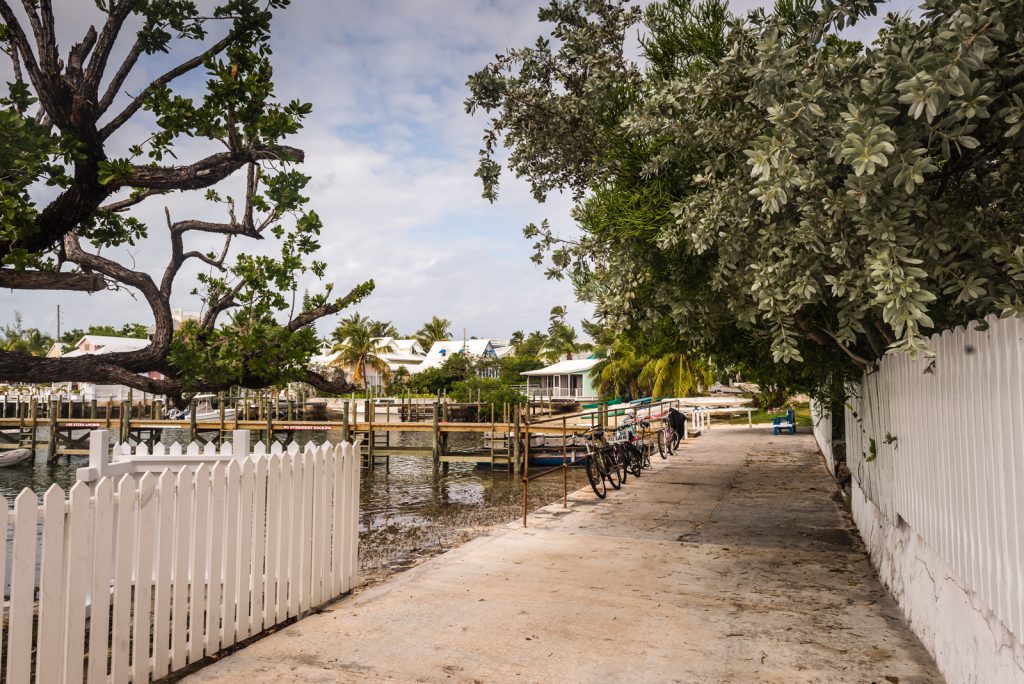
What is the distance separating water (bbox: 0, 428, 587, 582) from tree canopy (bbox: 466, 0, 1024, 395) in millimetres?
5163

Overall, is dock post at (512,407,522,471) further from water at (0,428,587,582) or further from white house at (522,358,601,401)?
white house at (522,358,601,401)

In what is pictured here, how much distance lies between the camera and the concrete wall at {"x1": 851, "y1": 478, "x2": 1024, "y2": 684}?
11.3 feet

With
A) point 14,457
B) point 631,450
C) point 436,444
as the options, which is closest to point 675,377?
point 436,444

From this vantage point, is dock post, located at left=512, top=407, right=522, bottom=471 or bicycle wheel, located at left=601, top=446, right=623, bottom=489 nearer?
bicycle wheel, located at left=601, top=446, right=623, bottom=489

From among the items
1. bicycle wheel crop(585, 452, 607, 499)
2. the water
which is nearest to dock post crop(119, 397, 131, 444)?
the water

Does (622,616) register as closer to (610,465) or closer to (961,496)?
(961,496)

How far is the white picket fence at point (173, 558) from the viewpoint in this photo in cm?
372

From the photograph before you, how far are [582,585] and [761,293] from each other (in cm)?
378

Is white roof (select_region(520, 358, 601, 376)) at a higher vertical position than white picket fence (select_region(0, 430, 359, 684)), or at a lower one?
higher

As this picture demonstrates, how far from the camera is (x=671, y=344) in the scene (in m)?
8.69

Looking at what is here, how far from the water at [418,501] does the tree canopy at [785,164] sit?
5.16 metres

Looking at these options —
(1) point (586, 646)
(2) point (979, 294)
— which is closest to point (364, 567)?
(1) point (586, 646)

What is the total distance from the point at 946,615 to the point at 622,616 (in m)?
2.38

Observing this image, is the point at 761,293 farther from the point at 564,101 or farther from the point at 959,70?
the point at 564,101
